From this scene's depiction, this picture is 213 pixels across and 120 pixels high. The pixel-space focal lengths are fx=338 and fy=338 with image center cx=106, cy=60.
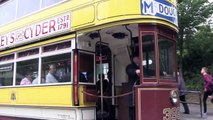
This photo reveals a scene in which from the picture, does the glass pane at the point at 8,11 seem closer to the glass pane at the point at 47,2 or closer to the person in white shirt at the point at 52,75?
the glass pane at the point at 47,2

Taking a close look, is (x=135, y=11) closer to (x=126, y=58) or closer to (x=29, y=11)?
(x=126, y=58)

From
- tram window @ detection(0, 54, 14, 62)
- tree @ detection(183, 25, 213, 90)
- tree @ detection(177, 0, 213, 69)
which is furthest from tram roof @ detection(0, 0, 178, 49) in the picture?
tree @ detection(183, 25, 213, 90)

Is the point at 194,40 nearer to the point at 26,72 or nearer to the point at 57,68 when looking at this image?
the point at 26,72

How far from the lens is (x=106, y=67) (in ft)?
25.4

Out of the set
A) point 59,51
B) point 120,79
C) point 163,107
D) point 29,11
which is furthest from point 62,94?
point 29,11

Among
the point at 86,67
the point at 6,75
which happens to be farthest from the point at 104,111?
the point at 6,75

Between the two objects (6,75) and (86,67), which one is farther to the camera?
(6,75)

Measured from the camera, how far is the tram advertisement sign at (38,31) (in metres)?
7.17

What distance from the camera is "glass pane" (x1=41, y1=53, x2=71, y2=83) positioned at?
6996 millimetres

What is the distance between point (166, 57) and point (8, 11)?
5.14 metres

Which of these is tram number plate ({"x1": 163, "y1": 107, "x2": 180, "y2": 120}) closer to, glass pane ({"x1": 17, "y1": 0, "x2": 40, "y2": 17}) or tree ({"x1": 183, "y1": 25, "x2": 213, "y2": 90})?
glass pane ({"x1": 17, "y1": 0, "x2": 40, "y2": 17})

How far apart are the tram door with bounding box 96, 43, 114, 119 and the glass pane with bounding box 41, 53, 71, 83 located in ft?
2.27

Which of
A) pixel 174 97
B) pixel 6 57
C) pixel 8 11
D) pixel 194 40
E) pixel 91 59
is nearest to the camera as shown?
pixel 174 97

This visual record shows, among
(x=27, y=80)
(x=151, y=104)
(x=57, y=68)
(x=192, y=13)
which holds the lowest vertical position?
(x=151, y=104)
